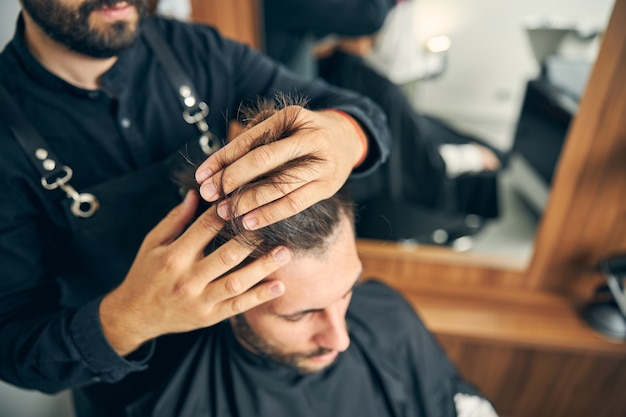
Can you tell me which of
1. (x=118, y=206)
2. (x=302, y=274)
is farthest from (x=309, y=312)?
(x=118, y=206)

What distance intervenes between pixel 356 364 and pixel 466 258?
742mm

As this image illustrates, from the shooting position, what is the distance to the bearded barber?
2.16 ft

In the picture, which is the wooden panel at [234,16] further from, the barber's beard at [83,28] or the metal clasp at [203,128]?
the barber's beard at [83,28]

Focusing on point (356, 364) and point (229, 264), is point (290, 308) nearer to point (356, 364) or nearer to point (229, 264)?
point (229, 264)

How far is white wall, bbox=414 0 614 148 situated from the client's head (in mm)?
786

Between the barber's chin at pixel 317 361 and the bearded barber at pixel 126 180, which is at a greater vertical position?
the bearded barber at pixel 126 180

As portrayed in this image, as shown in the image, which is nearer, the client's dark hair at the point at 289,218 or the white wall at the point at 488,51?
the client's dark hair at the point at 289,218

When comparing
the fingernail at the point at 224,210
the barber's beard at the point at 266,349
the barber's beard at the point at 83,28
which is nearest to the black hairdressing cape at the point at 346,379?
the barber's beard at the point at 266,349

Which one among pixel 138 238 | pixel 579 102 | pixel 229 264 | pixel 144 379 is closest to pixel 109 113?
pixel 138 238

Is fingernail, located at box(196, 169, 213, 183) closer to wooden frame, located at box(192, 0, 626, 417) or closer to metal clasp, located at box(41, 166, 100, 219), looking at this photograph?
metal clasp, located at box(41, 166, 100, 219)

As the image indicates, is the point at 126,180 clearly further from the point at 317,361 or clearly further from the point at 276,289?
the point at 317,361

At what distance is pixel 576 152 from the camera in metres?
1.36

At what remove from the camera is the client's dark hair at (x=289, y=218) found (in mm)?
638

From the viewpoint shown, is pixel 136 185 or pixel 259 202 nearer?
pixel 259 202
